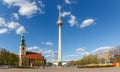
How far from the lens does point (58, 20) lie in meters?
142

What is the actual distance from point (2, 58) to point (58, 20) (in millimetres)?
44878

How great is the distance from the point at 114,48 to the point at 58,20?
45.8 meters

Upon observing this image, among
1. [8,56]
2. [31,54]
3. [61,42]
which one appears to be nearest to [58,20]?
[61,42]

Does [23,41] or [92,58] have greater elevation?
[23,41]

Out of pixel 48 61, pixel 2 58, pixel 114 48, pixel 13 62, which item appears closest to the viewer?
pixel 2 58

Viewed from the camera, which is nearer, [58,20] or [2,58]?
[2,58]

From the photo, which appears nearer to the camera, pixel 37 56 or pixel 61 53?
pixel 61 53

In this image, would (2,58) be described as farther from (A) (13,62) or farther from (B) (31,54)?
(B) (31,54)

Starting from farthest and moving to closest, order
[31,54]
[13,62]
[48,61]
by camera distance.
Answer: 1. [48,61]
2. [31,54]
3. [13,62]

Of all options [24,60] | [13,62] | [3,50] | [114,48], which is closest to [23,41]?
[24,60]

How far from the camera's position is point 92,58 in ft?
470

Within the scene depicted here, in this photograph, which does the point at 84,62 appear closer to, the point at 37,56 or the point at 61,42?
the point at 61,42

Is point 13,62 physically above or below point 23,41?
below

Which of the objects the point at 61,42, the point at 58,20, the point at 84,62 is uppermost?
the point at 58,20
